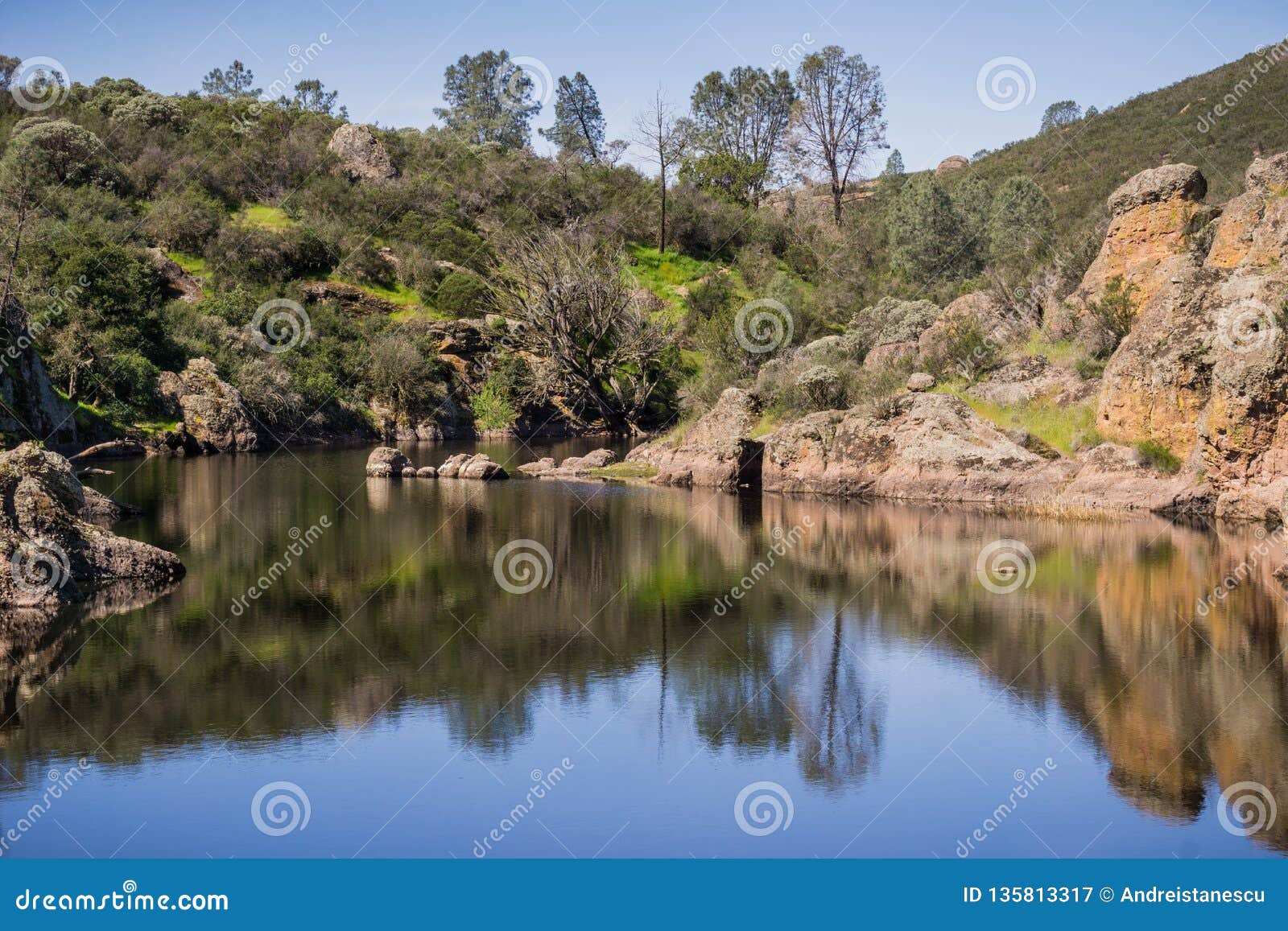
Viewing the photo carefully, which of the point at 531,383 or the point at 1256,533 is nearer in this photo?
the point at 1256,533

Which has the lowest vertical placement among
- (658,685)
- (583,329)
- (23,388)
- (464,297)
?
(658,685)

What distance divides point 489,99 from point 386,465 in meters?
72.1

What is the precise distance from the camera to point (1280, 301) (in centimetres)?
2484

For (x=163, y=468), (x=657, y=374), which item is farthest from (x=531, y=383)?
(x=163, y=468)

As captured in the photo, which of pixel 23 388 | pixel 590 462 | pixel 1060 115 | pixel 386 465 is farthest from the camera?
pixel 1060 115

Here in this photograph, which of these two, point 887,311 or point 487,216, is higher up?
point 487,216

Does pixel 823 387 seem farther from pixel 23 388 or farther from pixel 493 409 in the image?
pixel 493 409

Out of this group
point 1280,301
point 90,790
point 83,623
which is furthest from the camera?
point 1280,301

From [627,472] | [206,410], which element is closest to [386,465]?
[627,472]

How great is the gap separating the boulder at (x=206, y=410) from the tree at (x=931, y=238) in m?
30.1

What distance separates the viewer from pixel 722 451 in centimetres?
3397

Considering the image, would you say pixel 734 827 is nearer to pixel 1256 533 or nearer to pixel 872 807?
pixel 872 807

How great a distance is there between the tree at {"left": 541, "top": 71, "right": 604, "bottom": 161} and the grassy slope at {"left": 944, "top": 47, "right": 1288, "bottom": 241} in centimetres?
2912

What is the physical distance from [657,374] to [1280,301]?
35.4 metres
